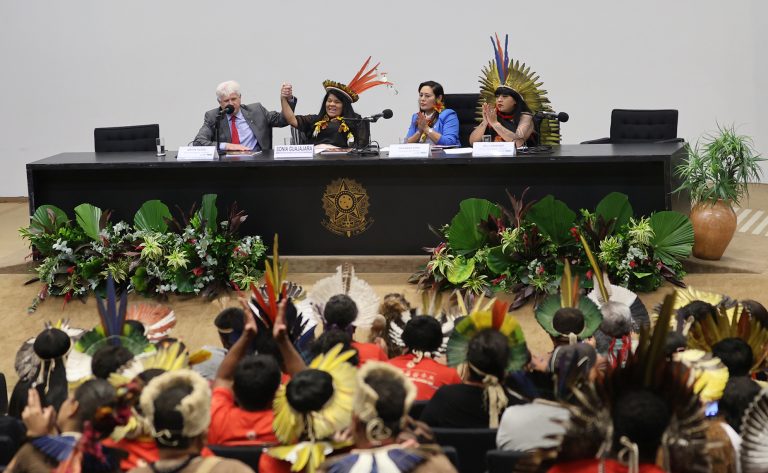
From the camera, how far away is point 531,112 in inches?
245

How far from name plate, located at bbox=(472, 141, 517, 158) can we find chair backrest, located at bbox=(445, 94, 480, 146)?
2.96 feet

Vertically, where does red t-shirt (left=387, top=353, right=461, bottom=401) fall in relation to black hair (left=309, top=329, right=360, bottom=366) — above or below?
below

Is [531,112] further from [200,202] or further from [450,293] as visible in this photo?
[200,202]

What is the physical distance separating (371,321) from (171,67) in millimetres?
5646

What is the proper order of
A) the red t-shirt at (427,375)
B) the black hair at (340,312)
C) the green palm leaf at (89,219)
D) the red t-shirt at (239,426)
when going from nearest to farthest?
the red t-shirt at (239,426)
the red t-shirt at (427,375)
the black hair at (340,312)
the green palm leaf at (89,219)

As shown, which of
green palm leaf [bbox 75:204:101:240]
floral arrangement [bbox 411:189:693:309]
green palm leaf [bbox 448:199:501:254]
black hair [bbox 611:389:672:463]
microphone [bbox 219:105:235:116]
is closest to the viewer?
black hair [bbox 611:389:672:463]

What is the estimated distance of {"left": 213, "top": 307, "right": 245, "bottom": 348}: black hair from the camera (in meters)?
3.39

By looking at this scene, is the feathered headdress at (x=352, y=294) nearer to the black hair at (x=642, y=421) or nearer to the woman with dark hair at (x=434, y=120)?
the black hair at (x=642, y=421)

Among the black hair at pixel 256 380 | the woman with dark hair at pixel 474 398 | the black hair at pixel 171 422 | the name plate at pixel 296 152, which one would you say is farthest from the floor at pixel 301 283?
the black hair at pixel 171 422

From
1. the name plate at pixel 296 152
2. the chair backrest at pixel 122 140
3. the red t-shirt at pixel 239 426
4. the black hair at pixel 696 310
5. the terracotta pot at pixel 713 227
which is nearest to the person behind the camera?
the red t-shirt at pixel 239 426

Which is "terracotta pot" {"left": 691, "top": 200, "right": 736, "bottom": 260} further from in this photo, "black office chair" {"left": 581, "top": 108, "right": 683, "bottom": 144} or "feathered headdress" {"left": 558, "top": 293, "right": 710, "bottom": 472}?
"feathered headdress" {"left": 558, "top": 293, "right": 710, "bottom": 472}

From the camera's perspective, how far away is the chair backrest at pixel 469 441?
8.68 ft

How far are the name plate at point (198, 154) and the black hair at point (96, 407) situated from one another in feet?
12.2

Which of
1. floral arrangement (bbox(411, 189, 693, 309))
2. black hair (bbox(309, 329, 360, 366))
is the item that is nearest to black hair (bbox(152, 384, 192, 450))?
black hair (bbox(309, 329, 360, 366))
